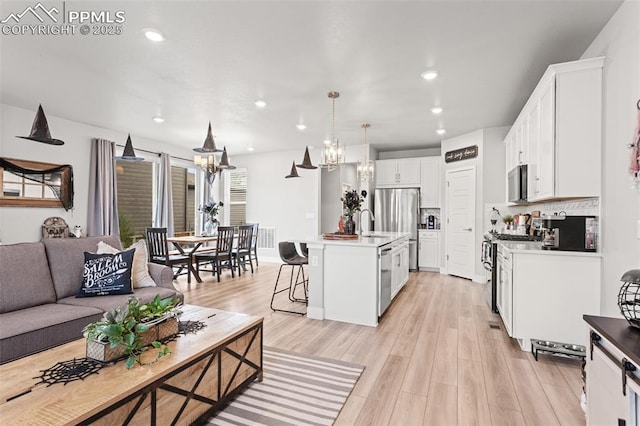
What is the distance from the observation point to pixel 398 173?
7125 millimetres

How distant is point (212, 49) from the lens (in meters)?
2.94

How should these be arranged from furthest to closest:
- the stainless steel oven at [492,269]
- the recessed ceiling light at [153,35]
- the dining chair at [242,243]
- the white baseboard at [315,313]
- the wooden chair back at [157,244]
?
the dining chair at [242,243] < the wooden chair back at [157,244] < the stainless steel oven at [492,269] < the white baseboard at [315,313] < the recessed ceiling light at [153,35]

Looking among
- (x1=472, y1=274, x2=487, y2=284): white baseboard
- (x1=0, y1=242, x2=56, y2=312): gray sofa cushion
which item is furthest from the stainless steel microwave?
(x1=0, y1=242, x2=56, y2=312): gray sofa cushion

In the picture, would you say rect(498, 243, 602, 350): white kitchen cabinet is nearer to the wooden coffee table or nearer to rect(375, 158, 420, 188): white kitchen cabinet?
the wooden coffee table

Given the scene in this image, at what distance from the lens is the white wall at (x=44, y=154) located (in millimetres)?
4613

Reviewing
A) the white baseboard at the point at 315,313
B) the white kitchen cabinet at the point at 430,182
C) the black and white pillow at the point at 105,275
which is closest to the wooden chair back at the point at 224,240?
the white baseboard at the point at 315,313

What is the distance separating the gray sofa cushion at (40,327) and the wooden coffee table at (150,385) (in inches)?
21.6

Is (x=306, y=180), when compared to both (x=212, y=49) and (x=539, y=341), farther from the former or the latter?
(x=539, y=341)

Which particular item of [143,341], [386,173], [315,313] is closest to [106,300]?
[143,341]

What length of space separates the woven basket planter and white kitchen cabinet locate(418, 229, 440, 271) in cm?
582

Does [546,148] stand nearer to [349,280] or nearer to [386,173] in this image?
[349,280]

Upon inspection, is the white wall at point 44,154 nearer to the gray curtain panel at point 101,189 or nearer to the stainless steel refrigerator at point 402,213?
the gray curtain panel at point 101,189

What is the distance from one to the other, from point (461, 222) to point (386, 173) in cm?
207

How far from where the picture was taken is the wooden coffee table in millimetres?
1176
